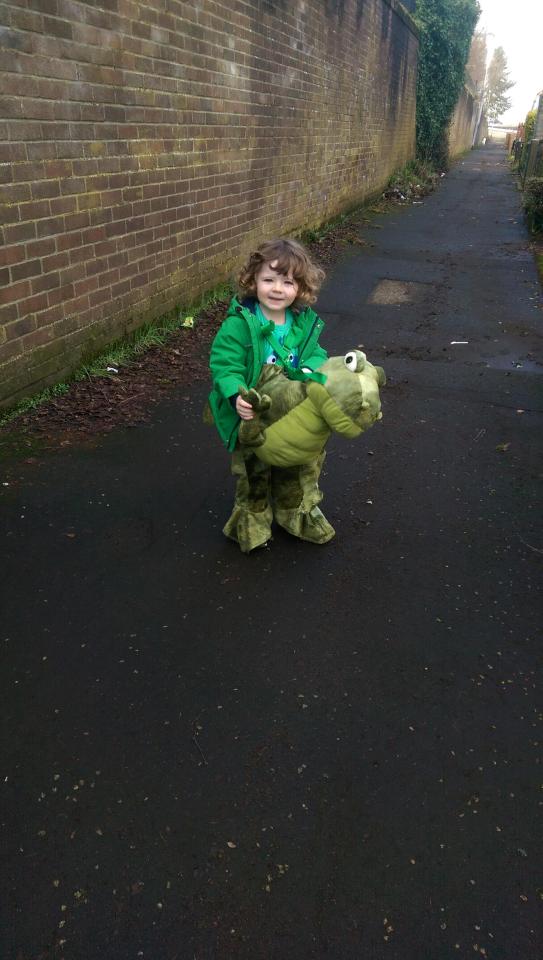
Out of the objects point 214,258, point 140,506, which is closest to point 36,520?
point 140,506

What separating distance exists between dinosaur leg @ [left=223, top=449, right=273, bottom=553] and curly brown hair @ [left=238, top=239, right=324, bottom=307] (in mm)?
746

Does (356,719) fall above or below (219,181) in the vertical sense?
below

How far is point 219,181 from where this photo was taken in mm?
7133

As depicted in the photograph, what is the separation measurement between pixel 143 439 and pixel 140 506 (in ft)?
2.82

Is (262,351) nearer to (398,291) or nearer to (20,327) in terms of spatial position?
(20,327)

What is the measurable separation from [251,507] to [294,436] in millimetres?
571

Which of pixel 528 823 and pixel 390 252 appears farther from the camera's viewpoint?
pixel 390 252

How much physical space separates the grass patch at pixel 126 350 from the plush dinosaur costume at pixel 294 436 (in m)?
2.00

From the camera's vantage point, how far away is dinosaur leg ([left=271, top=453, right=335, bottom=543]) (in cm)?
314

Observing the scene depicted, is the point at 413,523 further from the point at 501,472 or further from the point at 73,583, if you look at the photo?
the point at 73,583

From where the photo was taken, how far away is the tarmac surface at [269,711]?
1.73 m

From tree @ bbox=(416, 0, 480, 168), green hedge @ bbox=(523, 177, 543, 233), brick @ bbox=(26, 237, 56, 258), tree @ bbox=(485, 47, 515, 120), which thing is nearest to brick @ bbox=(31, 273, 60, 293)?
brick @ bbox=(26, 237, 56, 258)

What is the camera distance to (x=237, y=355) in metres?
2.73

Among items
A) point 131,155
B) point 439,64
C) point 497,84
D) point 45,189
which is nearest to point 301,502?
point 45,189
